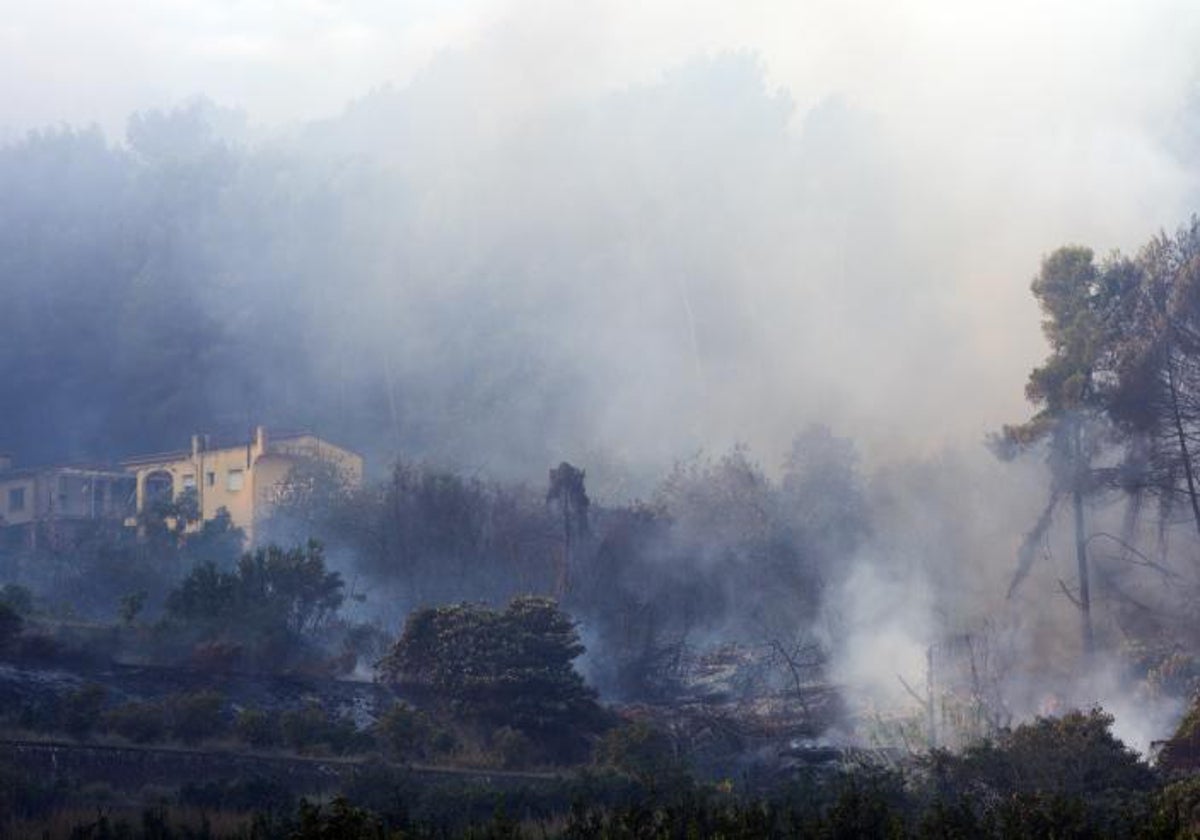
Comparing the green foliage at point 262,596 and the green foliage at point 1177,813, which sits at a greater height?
the green foliage at point 262,596

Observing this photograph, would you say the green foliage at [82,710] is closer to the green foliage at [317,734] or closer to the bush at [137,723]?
the bush at [137,723]

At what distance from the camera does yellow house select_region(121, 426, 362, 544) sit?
56250 mm

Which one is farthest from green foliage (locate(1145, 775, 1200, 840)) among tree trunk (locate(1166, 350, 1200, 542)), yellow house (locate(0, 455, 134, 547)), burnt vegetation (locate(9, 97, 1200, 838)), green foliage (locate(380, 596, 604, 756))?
yellow house (locate(0, 455, 134, 547))

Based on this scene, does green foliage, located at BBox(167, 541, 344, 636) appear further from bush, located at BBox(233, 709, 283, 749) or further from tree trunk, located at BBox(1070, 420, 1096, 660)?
tree trunk, located at BBox(1070, 420, 1096, 660)

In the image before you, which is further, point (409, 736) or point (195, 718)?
point (409, 736)

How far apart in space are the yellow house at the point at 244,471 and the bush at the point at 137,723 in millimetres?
28075

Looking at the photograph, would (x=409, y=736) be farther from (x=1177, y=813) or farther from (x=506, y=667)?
(x=1177, y=813)

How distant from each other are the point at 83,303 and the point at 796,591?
176 ft

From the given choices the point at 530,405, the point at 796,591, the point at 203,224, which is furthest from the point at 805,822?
the point at 203,224

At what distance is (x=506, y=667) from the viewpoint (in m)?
31.6

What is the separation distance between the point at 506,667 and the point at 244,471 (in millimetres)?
28337

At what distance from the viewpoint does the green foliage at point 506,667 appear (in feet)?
101

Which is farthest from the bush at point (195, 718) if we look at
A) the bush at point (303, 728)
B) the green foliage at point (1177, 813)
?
the green foliage at point (1177, 813)

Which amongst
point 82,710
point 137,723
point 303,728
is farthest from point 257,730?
point 82,710
